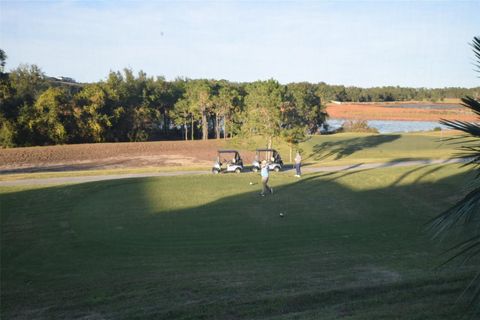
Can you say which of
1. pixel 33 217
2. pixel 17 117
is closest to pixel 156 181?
pixel 33 217

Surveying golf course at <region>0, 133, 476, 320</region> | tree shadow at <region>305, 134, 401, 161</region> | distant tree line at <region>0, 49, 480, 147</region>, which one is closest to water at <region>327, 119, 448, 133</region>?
distant tree line at <region>0, 49, 480, 147</region>

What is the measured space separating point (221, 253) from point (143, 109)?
54444 millimetres

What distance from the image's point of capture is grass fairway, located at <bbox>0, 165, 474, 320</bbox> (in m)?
9.06

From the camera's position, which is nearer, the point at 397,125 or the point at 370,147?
the point at 370,147

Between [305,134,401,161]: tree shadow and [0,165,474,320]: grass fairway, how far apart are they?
26.0m

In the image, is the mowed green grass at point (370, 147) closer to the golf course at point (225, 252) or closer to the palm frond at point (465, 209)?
the golf course at point (225, 252)

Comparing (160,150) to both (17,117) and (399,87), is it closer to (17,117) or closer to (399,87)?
(17,117)

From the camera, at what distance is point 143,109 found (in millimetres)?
65125

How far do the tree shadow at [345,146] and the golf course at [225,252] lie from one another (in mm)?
25005

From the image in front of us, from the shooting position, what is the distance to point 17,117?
52469 mm

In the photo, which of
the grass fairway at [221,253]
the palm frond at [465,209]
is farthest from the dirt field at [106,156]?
the palm frond at [465,209]

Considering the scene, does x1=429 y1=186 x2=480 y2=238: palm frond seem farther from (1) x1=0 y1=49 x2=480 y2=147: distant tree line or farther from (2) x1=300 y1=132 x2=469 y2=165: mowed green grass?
(2) x1=300 y1=132 x2=469 y2=165: mowed green grass

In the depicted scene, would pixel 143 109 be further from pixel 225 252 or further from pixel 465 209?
pixel 465 209

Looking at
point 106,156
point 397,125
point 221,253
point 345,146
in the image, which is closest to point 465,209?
point 221,253
